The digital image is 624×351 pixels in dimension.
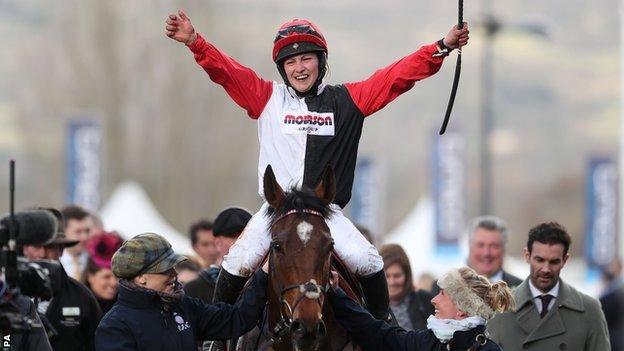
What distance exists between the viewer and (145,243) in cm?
939

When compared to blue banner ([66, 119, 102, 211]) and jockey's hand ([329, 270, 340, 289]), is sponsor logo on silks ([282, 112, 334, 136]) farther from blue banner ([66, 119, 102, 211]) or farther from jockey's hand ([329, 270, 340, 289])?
blue banner ([66, 119, 102, 211])

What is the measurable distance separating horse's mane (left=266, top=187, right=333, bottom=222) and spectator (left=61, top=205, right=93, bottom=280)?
205 inches

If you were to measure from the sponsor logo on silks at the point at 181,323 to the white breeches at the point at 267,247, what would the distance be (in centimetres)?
45

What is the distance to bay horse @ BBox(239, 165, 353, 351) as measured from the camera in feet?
29.0

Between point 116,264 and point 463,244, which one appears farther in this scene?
point 463,244

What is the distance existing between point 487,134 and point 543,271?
2341 centimetres

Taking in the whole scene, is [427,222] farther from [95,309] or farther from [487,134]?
[95,309]

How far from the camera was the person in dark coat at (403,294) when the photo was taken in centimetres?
1281

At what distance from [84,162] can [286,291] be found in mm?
24948

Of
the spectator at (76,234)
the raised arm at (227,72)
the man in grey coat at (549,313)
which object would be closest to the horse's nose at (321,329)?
the raised arm at (227,72)

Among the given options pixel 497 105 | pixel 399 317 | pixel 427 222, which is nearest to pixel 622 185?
pixel 427 222

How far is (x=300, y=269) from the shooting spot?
29.5 ft

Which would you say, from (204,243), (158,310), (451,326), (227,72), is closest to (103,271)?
(204,243)

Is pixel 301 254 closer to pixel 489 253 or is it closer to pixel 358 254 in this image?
pixel 358 254
